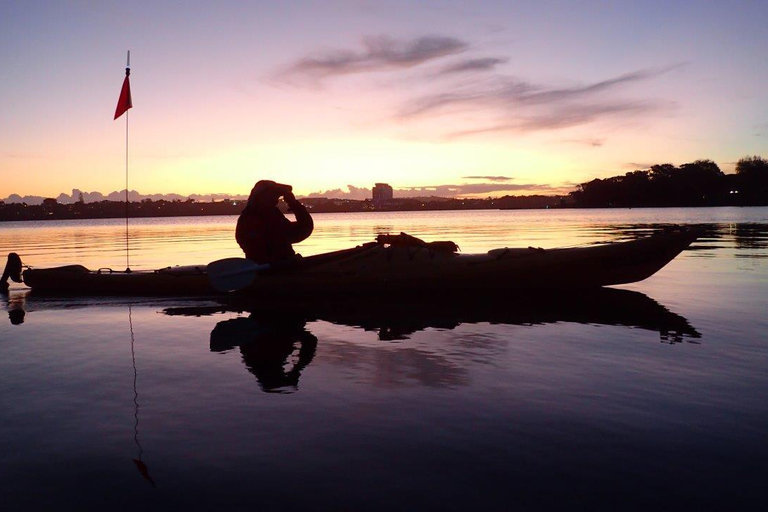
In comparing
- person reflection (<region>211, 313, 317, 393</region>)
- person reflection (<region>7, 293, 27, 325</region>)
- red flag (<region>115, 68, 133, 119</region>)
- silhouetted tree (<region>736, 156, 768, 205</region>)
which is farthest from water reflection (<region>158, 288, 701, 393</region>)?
silhouetted tree (<region>736, 156, 768, 205</region>)

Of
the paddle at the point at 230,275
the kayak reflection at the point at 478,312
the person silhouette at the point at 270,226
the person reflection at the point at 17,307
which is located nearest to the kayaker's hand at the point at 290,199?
the person silhouette at the point at 270,226

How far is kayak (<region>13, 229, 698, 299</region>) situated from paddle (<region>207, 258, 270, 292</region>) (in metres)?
0.04

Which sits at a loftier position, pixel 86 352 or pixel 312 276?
pixel 312 276

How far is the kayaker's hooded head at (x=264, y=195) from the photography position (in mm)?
11539

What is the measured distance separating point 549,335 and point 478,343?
1.20 meters

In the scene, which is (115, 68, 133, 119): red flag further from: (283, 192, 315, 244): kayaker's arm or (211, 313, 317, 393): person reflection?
(211, 313, 317, 393): person reflection

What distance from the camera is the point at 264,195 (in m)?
11.6

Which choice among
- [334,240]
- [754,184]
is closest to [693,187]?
[754,184]

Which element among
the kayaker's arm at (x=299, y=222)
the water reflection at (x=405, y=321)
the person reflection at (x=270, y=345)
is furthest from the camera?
the kayaker's arm at (x=299, y=222)

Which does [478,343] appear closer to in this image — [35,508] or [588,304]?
[588,304]

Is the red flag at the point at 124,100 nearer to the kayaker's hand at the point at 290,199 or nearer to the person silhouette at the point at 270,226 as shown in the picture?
the person silhouette at the point at 270,226

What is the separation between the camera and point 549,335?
8.43 meters

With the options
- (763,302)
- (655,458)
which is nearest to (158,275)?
(655,458)

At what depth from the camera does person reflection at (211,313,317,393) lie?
654cm
